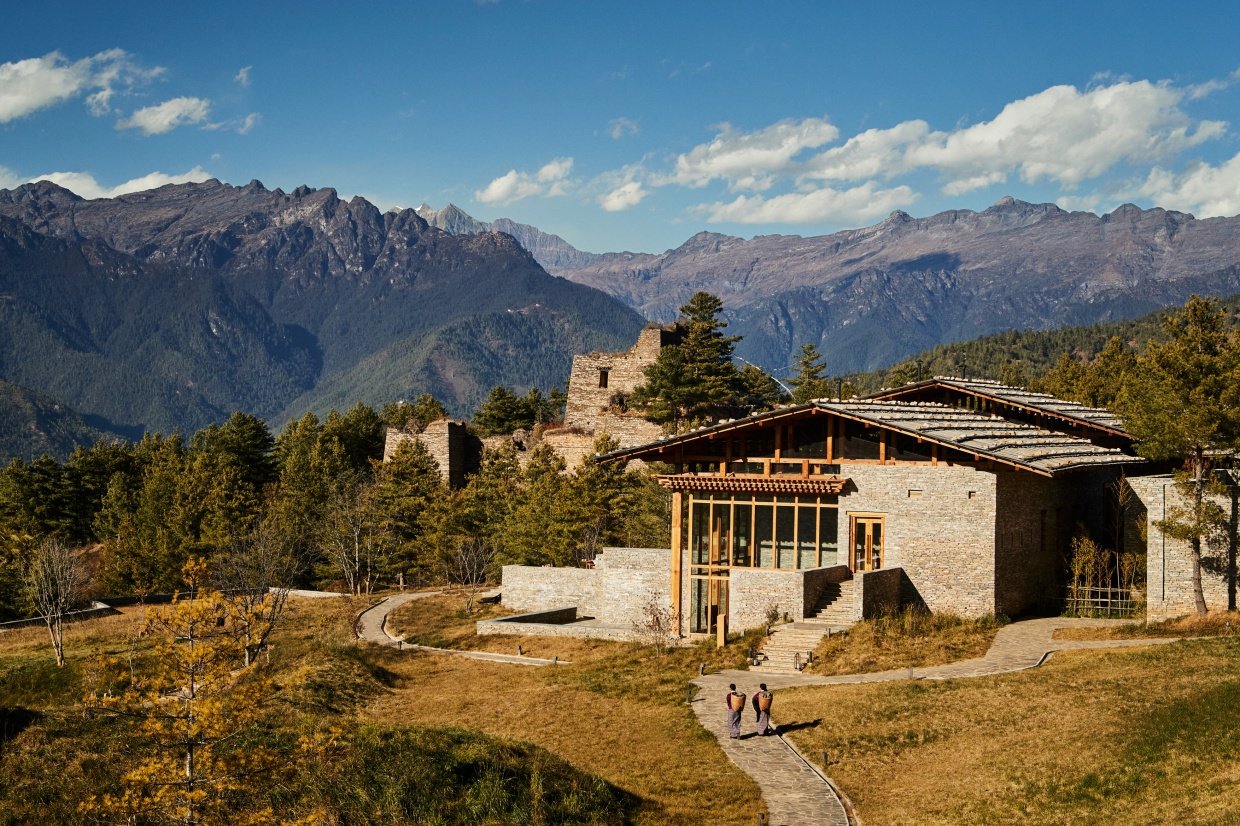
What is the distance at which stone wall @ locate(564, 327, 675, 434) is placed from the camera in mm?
65500

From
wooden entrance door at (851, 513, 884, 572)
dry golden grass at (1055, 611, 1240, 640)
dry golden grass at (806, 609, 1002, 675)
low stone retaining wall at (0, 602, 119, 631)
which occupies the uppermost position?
wooden entrance door at (851, 513, 884, 572)

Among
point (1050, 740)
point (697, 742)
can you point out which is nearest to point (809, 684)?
point (697, 742)

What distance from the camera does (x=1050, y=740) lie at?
19.0m

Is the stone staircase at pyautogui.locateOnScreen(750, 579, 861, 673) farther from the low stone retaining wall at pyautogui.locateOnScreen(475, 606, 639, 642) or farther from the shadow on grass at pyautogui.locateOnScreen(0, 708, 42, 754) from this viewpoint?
the shadow on grass at pyautogui.locateOnScreen(0, 708, 42, 754)

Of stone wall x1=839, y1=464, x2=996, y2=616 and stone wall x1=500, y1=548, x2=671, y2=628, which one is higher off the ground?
stone wall x1=839, y1=464, x2=996, y2=616

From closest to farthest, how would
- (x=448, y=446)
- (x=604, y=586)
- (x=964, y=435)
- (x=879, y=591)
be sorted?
(x=879, y=591) → (x=964, y=435) → (x=604, y=586) → (x=448, y=446)

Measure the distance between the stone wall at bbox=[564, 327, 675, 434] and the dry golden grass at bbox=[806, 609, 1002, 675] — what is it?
124ft

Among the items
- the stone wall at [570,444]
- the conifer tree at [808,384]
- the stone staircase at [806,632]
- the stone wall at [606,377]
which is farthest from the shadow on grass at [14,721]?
the conifer tree at [808,384]

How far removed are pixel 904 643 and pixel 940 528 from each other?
364 centimetres

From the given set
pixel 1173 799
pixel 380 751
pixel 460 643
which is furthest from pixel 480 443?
pixel 1173 799

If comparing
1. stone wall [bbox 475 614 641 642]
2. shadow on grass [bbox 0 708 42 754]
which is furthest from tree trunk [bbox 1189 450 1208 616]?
shadow on grass [bbox 0 708 42 754]

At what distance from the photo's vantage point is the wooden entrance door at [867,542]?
29953 mm

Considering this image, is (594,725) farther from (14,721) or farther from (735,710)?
(14,721)

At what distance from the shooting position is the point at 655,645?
29.8 metres
